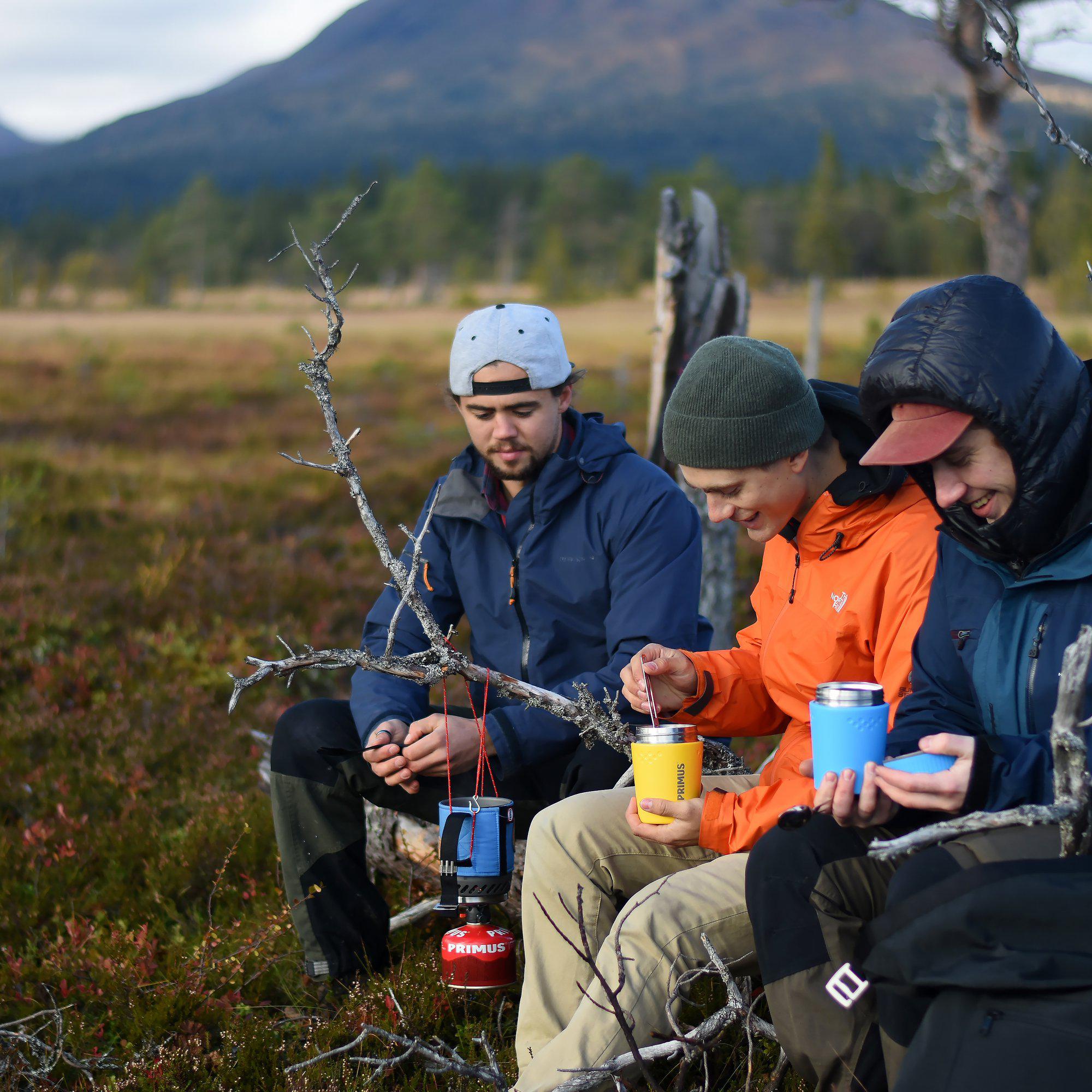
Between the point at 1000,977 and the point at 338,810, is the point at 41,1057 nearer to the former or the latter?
the point at 338,810

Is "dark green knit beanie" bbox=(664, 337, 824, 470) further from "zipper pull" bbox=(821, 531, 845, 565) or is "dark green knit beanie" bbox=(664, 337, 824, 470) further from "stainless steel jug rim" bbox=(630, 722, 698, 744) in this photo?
"stainless steel jug rim" bbox=(630, 722, 698, 744)

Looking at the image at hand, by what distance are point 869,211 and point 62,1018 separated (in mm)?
92731

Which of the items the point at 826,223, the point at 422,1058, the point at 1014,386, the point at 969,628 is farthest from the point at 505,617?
the point at 826,223

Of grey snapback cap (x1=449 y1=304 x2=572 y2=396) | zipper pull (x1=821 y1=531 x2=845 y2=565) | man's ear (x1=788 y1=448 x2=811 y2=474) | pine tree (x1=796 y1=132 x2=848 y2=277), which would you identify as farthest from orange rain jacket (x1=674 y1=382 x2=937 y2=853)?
pine tree (x1=796 y1=132 x2=848 y2=277)

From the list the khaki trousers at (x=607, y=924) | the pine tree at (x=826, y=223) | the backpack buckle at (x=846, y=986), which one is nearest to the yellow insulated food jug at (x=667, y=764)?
the khaki trousers at (x=607, y=924)

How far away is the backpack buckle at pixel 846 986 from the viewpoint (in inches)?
91.9

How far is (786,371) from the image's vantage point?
3.00m

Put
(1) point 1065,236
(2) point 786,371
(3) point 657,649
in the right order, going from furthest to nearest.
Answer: (1) point 1065,236
(3) point 657,649
(2) point 786,371

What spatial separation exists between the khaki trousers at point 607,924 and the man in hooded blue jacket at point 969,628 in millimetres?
324

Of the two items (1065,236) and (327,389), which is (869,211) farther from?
(327,389)

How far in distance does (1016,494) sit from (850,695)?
22.6 inches

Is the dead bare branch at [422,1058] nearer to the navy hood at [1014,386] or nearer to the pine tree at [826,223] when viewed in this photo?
the navy hood at [1014,386]

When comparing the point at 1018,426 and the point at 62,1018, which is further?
the point at 62,1018

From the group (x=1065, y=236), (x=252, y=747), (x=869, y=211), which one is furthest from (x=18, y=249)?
(x=252, y=747)
